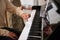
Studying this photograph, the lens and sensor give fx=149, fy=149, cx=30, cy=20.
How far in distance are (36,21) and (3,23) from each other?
37 cm

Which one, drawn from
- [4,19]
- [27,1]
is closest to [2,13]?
[4,19]

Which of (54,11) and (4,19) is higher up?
(54,11)

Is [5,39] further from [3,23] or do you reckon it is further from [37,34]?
[3,23]

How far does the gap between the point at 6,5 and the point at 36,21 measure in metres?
0.42

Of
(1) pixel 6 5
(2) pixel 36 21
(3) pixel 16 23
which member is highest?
(1) pixel 6 5

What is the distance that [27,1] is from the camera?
274cm

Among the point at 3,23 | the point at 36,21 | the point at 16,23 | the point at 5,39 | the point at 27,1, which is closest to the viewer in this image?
the point at 5,39

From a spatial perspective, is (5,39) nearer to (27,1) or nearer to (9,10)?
(9,10)

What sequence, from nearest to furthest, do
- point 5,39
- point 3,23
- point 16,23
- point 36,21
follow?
point 5,39, point 36,21, point 3,23, point 16,23

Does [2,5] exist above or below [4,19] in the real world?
above

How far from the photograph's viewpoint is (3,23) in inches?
55.2

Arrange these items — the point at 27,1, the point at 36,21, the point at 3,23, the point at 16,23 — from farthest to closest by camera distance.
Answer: the point at 27,1 → the point at 16,23 → the point at 3,23 → the point at 36,21

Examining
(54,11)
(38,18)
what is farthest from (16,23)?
(54,11)

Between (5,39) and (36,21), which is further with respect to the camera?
(36,21)
